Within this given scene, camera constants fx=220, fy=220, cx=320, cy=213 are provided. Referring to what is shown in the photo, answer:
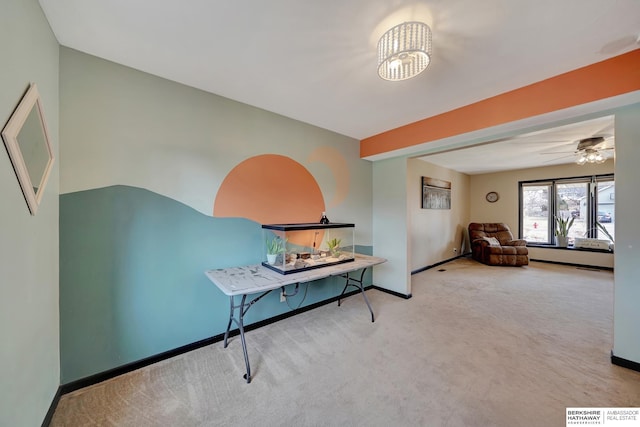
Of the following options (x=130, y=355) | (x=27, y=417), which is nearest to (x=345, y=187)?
(x=130, y=355)

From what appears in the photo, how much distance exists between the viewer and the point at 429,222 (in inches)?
198

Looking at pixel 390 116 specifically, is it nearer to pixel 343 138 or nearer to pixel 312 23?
pixel 343 138

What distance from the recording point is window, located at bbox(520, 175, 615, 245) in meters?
4.92

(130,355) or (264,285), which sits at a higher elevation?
(264,285)

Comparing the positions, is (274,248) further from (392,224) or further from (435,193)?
(435,193)

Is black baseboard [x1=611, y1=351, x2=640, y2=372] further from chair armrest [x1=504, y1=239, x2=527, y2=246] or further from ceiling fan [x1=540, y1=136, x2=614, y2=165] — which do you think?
chair armrest [x1=504, y1=239, x2=527, y2=246]

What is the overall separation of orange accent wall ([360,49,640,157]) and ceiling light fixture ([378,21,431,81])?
1322mm

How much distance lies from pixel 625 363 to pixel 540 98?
7.69 ft

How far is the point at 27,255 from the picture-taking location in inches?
45.4

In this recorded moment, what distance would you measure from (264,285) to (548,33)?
2.65m

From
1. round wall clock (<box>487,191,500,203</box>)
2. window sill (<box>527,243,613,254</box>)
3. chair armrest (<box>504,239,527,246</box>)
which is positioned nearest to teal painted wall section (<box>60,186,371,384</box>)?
chair armrest (<box>504,239,527,246</box>)

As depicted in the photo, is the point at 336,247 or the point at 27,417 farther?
the point at 336,247

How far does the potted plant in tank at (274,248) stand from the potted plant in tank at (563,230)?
6.88 m

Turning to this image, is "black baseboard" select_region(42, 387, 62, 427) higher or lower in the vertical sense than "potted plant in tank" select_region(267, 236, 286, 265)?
lower
